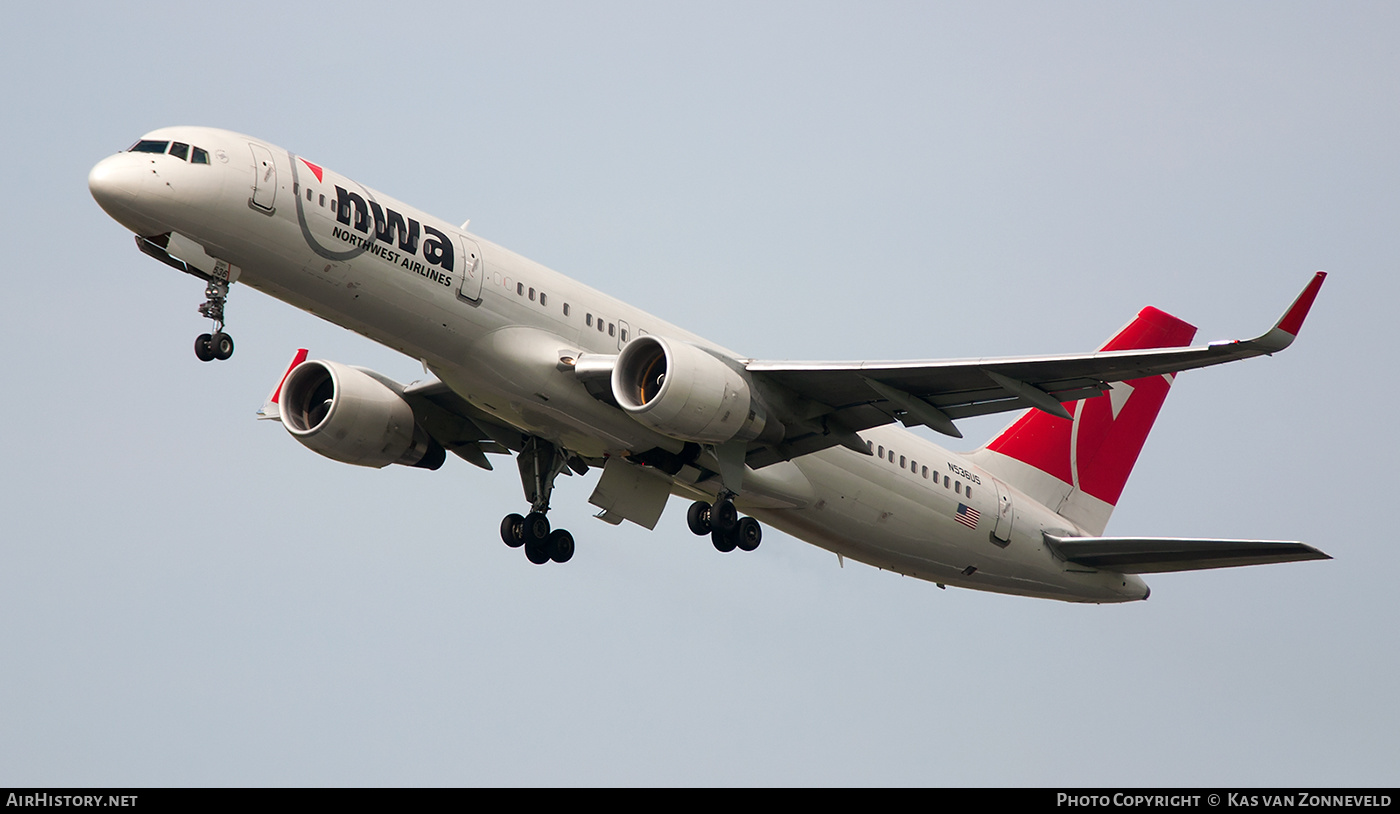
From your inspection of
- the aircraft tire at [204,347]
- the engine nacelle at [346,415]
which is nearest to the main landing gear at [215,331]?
the aircraft tire at [204,347]

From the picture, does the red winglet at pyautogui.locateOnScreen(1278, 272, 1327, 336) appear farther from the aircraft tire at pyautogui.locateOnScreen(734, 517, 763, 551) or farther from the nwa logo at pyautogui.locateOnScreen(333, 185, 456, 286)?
the nwa logo at pyautogui.locateOnScreen(333, 185, 456, 286)

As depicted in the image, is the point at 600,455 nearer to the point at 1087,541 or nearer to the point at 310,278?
the point at 310,278

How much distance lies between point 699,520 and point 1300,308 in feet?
39.9

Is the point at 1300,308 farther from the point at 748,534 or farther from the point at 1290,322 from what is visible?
the point at 748,534

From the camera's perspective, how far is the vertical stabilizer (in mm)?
34375

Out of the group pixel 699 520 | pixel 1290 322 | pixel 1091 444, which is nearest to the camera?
pixel 1290 322

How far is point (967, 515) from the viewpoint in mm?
31938

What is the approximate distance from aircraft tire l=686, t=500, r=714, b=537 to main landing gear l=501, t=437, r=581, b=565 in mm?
2968

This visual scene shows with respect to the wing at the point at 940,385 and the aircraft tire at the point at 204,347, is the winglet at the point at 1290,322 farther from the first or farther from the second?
the aircraft tire at the point at 204,347

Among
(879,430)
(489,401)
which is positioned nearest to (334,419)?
(489,401)

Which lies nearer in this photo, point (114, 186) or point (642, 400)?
point (114, 186)

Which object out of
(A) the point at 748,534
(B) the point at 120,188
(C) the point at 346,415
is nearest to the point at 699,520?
(A) the point at 748,534

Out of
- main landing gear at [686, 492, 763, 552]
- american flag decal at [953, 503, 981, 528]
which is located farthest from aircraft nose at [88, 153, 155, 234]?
american flag decal at [953, 503, 981, 528]
